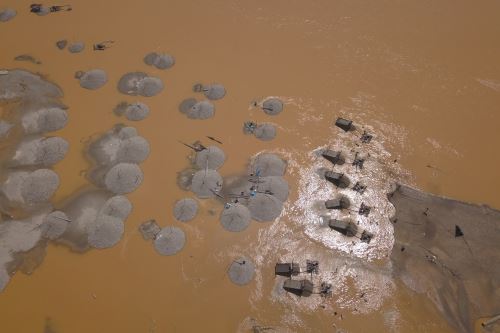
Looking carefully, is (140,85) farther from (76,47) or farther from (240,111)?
(240,111)

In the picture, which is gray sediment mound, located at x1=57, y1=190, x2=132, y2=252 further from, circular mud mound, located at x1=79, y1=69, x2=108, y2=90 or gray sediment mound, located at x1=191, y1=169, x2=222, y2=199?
circular mud mound, located at x1=79, y1=69, x2=108, y2=90

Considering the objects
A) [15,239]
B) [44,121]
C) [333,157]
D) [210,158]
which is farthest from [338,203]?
[44,121]

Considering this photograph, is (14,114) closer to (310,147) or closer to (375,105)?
(310,147)

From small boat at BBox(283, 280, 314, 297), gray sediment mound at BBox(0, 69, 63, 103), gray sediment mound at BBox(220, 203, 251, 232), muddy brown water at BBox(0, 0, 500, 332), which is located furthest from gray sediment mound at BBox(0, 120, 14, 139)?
small boat at BBox(283, 280, 314, 297)

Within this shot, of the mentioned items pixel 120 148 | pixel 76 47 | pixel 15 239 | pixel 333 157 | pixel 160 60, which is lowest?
pixel 15 239

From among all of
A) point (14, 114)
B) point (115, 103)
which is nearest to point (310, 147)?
point (115, 103)
